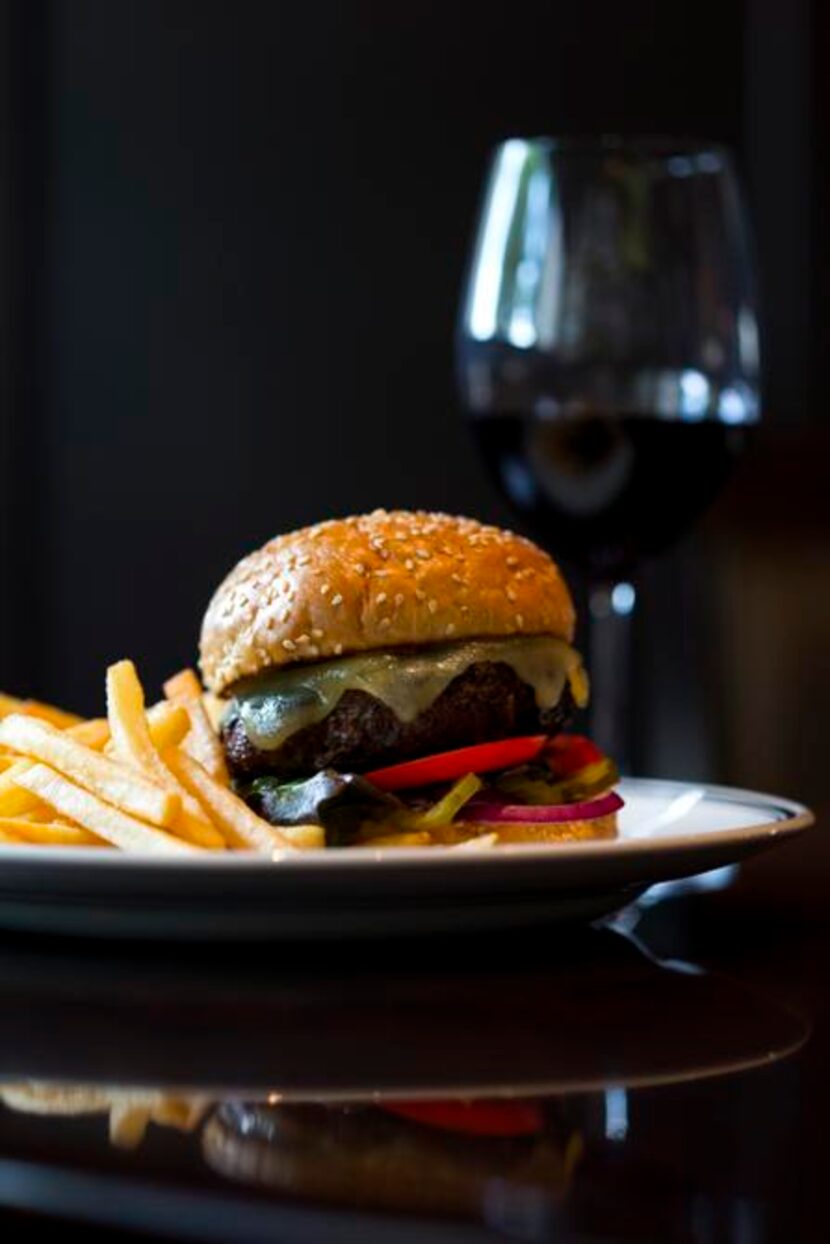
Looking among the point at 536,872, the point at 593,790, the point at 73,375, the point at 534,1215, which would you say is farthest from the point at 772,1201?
the point at 73,375

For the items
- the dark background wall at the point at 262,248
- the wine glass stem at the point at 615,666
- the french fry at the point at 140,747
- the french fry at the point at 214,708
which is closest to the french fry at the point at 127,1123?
the french fry at the point at 140,747

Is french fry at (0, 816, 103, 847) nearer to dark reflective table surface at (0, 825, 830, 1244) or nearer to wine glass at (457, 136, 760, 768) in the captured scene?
dark reflective table surface at (0, 825, 830, 1244)

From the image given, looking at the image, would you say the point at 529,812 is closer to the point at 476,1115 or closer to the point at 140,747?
the point at 140,747

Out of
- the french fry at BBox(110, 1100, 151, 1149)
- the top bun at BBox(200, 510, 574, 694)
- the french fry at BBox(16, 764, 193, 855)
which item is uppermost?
the top bun at BBox(200, 510, 574, 694)

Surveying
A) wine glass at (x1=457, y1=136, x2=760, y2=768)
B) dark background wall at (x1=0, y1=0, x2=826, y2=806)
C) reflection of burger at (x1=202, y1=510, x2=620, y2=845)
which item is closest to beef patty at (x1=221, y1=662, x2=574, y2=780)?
reflection of burger at (x1=202, y1=510, x2=620, y2=845)

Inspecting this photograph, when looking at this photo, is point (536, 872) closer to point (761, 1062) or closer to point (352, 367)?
point (761, 1062)

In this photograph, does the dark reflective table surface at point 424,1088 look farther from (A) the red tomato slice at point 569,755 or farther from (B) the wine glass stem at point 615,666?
(B) the wine glass stem at point 615,666

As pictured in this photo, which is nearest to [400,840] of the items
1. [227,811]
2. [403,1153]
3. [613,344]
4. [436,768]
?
[436,768]
